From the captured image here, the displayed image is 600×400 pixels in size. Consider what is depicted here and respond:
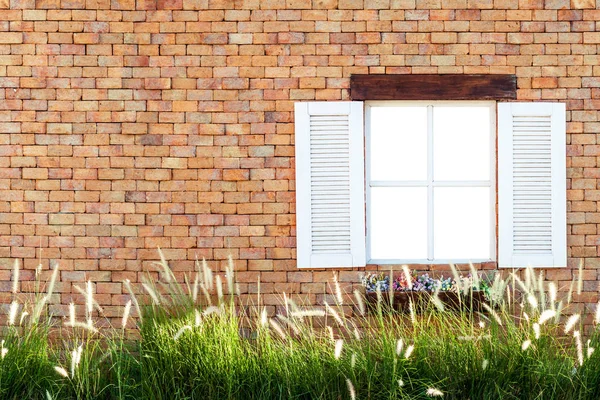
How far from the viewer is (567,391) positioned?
464 centimetres

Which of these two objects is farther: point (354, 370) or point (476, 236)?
point (476, 236)

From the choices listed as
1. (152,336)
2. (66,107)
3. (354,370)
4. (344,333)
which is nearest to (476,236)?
(344,333)

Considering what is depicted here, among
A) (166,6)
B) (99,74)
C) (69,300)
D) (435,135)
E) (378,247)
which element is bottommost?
(69,300)

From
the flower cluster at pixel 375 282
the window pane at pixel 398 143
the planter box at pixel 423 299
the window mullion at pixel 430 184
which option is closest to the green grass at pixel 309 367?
the planter box at pixel 423 299

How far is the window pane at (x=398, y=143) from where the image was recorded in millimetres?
5891

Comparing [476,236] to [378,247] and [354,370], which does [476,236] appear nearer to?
[378,247]

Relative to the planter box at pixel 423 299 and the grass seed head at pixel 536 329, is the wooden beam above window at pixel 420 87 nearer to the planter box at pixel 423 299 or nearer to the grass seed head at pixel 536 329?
the planter box at pixel 423 299

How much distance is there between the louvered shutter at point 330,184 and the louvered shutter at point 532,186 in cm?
110

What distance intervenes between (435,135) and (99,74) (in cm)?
266

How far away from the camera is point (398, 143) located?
232 inches

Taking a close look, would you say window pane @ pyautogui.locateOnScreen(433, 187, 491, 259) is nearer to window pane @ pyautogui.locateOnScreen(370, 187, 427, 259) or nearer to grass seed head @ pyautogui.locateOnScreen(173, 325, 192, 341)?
window pane @ pyautogui.locateOnScreen(370, 187, 427, 259)

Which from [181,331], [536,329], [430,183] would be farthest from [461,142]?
[181,331]

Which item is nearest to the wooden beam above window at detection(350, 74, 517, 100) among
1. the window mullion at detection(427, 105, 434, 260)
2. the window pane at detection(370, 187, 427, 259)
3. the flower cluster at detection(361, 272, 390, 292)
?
the window mullion at detection(427, 105, 434, 260)

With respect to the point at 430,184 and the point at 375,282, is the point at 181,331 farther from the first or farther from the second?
the point at 430,184
